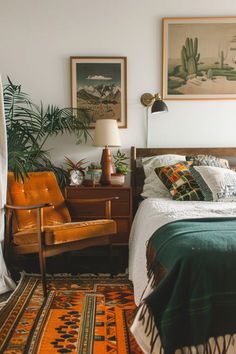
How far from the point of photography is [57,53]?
12.3ft

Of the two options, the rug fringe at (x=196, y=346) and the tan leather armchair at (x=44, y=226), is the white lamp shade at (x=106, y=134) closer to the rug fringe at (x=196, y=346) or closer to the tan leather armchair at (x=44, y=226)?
the tan leather armchair at (x=44, y=226)

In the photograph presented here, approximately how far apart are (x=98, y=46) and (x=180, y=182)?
1.73 m

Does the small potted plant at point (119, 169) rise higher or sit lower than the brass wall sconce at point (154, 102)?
lower

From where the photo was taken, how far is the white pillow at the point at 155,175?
10.8 feet

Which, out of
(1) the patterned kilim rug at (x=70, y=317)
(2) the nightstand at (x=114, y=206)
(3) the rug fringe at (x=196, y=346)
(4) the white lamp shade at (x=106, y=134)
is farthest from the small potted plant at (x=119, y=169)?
(3) the rug fringe at (x=196, y=346)

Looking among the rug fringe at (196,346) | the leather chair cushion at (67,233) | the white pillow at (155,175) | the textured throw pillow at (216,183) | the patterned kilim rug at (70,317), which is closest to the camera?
the rug fringe at (196,346)

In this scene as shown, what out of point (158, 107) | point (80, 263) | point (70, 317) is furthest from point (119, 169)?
point (70, 317)

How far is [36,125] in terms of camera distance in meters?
3.67

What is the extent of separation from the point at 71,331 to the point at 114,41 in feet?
9.37

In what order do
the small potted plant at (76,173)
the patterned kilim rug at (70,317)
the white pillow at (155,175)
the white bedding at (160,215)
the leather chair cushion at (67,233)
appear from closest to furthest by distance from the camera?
the patterned kilim rug at (70,317) → the white bedding at (160,215) → the leather chair cushion at (67,233) → the white pillow at (155,175) → the small potted plant at (76,173)

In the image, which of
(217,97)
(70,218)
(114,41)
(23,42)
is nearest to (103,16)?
(114,41)

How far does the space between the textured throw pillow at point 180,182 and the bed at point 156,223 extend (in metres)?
0.12

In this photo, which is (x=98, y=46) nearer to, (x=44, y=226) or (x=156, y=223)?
(x=44, y=226)

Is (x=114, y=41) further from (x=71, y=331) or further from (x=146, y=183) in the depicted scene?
(x=71, y=331)
